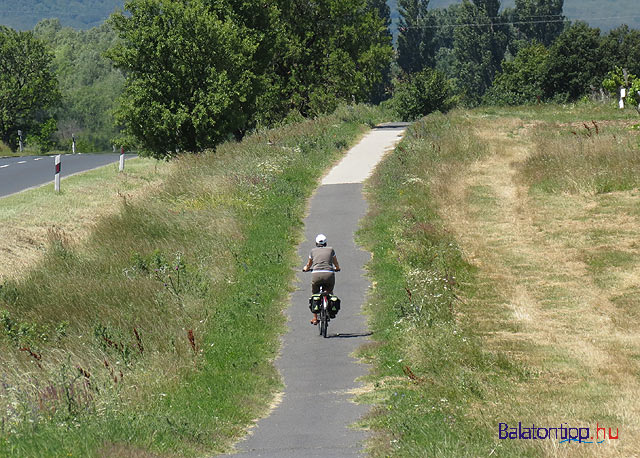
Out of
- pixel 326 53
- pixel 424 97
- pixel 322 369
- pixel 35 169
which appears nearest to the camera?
pixel 322 369

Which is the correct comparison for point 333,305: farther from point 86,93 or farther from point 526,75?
point 86,93

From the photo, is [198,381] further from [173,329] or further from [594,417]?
[594,417]

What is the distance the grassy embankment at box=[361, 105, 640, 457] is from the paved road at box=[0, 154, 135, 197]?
13215 mm

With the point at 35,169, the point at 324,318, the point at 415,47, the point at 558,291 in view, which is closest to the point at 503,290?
the point at 558,291

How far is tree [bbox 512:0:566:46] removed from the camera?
397ft

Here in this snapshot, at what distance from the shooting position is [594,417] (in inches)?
431

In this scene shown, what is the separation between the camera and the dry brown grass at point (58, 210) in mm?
22734

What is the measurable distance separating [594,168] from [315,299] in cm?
1648

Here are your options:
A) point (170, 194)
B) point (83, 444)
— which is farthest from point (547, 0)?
point (83, 444)

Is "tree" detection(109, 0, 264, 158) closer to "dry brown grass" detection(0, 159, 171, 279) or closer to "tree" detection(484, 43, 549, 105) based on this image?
"dry brown grass" detection(0, 159, 171, 279)

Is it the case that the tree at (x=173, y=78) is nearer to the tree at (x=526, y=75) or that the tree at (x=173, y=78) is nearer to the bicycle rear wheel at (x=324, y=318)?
the bicycle rear wheel at (x=324, y=318)

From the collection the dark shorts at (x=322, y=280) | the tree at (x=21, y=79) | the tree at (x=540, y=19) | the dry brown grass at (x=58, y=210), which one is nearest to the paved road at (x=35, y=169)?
the dry brown grass at (x=58, y=210)

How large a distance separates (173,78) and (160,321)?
21957 millimetres

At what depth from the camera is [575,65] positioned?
241 feet
